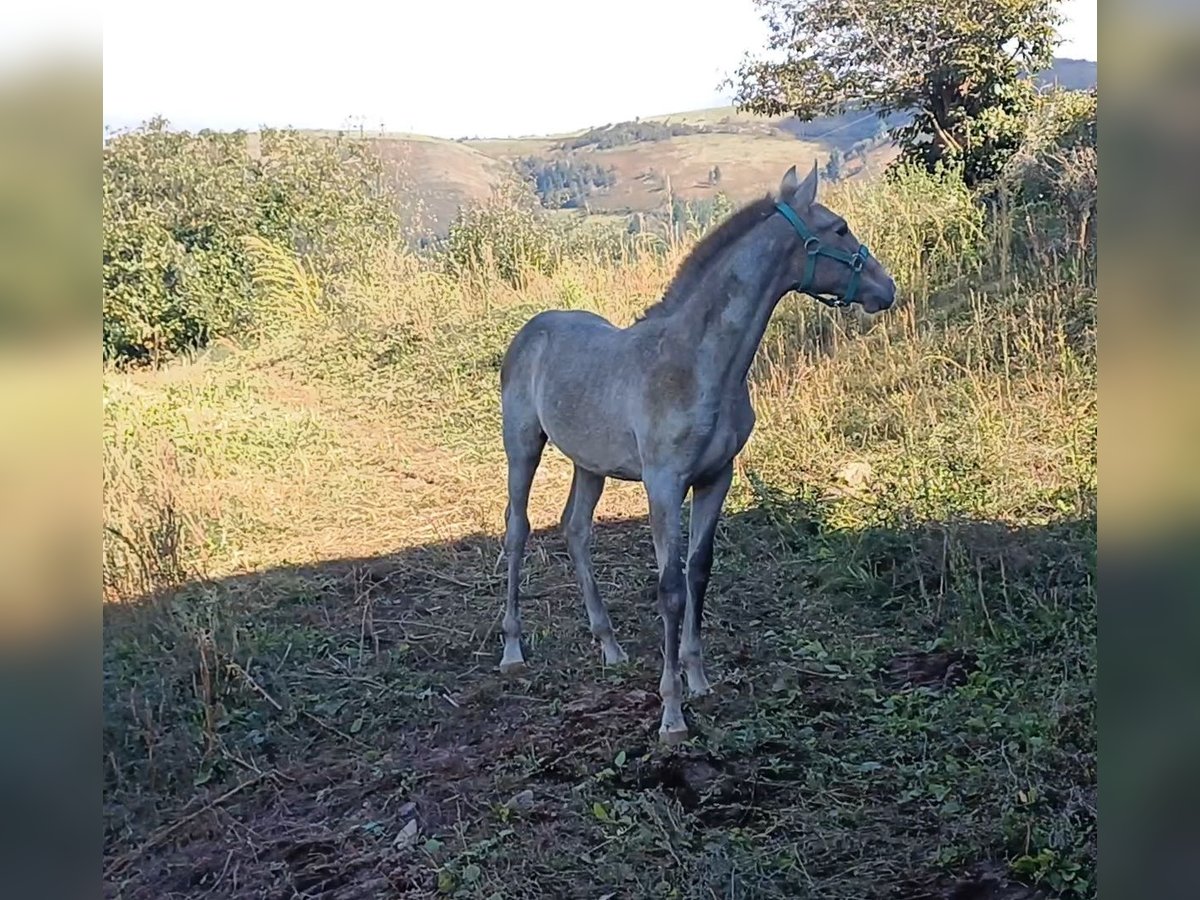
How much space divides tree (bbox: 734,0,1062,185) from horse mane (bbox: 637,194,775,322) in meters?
3.85

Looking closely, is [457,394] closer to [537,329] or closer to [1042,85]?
[537,329]

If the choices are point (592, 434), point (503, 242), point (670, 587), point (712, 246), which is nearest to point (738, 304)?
point (712, 246)

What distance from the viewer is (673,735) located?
3.86 m

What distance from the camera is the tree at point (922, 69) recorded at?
280 inches

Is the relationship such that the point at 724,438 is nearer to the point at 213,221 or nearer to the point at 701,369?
the point at 701,369

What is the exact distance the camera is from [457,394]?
6.61 meters

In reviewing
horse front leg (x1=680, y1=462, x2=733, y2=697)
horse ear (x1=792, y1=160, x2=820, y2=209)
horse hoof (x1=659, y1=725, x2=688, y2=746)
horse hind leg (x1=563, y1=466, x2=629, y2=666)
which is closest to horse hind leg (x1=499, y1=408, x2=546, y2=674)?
horse hind leg (x1=563, y1=466, x2=629, y2=666)

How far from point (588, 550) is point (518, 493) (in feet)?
1.29

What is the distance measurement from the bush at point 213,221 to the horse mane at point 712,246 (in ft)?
14.2

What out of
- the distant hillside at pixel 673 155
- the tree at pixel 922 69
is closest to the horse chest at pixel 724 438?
the distant hillside at pixel 673 155

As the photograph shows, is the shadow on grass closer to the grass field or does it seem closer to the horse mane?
the grass field

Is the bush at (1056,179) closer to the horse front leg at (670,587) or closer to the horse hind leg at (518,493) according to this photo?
the horse hind leg at (518,493)
